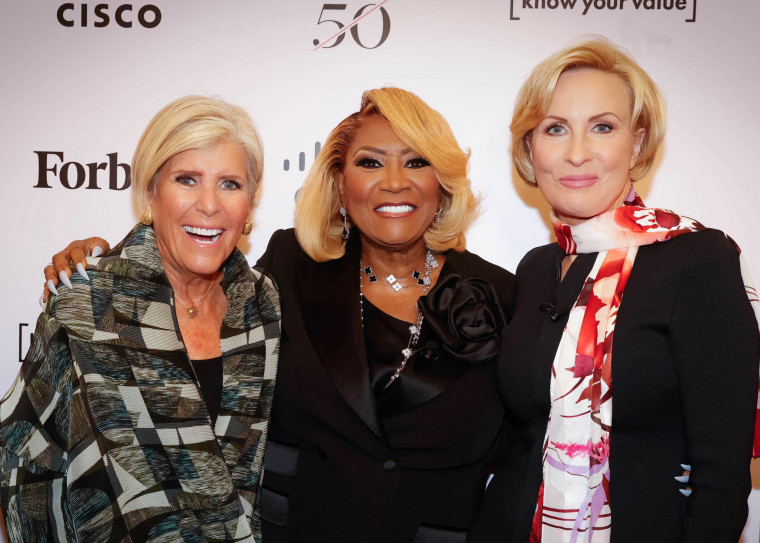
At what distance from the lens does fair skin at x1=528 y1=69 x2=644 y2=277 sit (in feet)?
6.39

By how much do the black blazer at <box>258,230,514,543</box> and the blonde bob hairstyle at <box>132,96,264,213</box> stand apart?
1.99ft

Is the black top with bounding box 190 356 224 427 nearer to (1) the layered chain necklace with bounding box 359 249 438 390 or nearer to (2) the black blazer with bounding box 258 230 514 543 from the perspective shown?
(2) the black blazer with bounding box 258 230 514 543

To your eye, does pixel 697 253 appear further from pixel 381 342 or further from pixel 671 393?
pixel 381 342

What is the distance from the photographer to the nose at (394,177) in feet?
7.55

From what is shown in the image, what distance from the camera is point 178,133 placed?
2.01 metres

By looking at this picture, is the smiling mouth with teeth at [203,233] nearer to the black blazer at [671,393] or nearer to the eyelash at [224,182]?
the eyelash at [224,182]

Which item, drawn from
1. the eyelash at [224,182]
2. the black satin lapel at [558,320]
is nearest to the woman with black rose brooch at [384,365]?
the black satin lapel at [558,320]

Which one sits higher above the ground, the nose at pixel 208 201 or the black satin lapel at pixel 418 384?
the nose at pixel 208 201

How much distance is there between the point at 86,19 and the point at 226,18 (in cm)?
58

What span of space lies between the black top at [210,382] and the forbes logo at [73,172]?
3.88ft

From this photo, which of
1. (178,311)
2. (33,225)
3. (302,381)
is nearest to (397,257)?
(302,381)

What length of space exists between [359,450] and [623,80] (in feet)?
4.36

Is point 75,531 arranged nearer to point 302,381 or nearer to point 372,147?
point 302,381

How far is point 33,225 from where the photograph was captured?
115 inches
